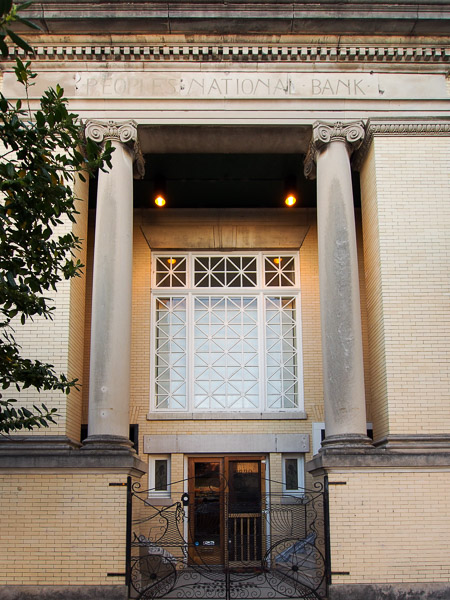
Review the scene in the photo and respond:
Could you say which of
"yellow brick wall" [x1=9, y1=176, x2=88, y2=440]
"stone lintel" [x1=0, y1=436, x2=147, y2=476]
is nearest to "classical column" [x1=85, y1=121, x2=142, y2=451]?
"stone lintel" [x1=0, y1=436, x2=147, y2=476]

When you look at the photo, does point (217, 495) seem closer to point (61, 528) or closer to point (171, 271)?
point (61, 528)

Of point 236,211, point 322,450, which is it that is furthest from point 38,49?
point 322,450

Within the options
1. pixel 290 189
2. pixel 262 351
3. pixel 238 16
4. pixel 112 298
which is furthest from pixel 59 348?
pixel 238 16

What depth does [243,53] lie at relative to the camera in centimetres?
1307

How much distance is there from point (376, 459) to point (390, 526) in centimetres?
101

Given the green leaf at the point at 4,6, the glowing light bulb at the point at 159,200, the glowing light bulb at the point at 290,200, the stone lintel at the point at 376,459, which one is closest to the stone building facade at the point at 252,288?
the stone lintel at the point at 376,459

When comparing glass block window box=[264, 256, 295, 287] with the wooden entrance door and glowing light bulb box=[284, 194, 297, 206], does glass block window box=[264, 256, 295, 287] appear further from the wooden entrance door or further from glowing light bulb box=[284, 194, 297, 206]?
the wooden entrance door

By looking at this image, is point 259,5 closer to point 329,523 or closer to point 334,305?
point 334,305

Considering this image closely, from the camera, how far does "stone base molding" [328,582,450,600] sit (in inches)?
412

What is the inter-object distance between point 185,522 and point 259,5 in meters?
10.2

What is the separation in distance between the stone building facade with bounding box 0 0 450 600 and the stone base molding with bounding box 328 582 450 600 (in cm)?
4

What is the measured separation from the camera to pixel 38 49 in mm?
13094

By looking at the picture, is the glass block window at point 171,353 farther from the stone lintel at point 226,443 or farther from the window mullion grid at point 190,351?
the stone lintel at point 226,443

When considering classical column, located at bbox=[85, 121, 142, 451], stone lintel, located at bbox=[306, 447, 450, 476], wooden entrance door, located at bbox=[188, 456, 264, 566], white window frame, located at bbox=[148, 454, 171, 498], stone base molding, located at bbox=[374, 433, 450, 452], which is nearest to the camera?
stone lintel, located at bbox=[306, 447, 450, 476]
